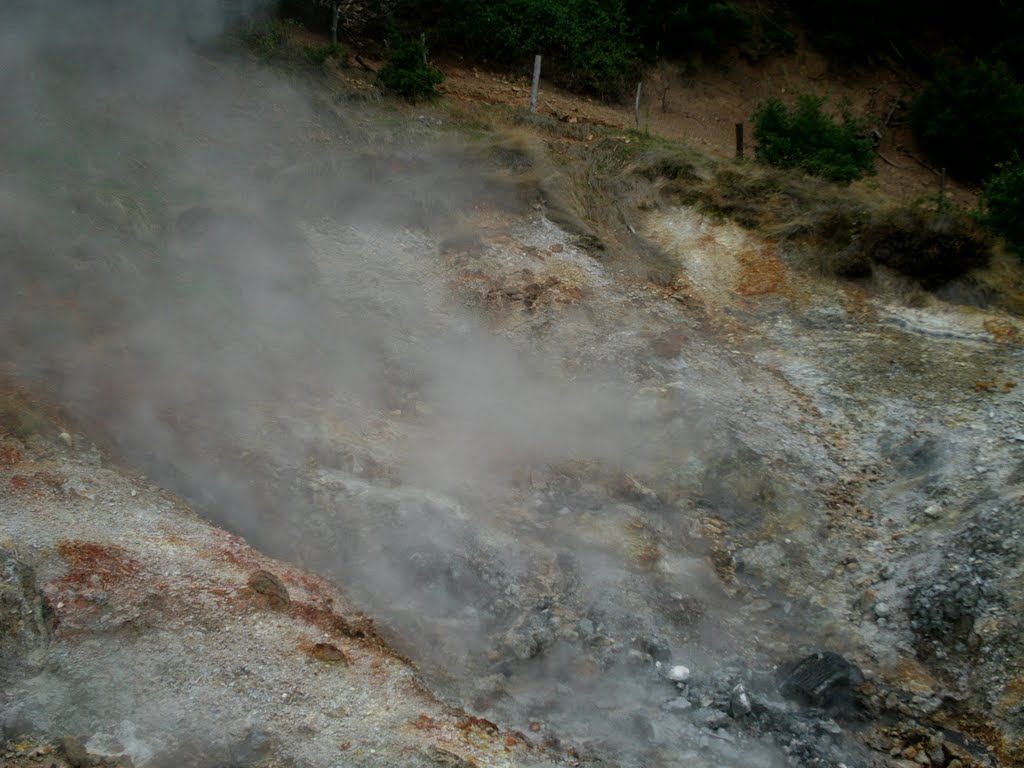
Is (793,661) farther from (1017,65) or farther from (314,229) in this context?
(1017,65)

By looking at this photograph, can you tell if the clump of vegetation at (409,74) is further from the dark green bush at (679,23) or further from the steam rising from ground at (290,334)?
the dark green bush at (679,23)

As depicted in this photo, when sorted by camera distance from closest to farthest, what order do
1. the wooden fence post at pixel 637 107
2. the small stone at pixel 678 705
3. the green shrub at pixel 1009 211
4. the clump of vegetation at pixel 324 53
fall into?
the small stone at pixel 678 705 < the green shrub at pixel 1009 211 < the clump of vegetation at pixel 324 53 < the wooden fence post at pixel 637 107

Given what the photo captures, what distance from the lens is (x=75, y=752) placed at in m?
3.78

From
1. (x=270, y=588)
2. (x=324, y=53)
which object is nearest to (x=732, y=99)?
(x=324, y=53)

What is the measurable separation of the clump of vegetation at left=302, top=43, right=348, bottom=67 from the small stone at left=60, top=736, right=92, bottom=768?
9455mm

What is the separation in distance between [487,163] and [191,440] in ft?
19.0

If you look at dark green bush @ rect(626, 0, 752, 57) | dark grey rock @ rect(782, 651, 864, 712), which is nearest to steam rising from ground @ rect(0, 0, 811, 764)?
dark grey rock @ rect(782, 651, 864, 712)

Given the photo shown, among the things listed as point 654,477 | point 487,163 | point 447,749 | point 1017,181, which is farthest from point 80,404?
point 1017,181

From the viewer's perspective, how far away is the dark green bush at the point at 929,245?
30.3 feet

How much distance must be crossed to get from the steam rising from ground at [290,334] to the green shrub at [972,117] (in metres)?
10.9

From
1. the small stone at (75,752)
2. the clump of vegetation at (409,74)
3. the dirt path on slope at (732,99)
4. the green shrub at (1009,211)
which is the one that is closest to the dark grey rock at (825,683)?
the small stone at (75,752)

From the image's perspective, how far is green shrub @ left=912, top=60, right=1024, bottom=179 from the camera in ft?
51.3

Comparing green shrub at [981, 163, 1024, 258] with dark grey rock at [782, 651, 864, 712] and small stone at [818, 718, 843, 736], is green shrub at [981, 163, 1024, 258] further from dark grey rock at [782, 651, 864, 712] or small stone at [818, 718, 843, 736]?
small stone at [818, 718, 843, 736]

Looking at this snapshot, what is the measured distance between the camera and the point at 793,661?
562 centimetres
